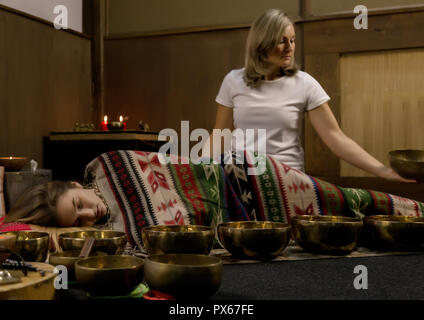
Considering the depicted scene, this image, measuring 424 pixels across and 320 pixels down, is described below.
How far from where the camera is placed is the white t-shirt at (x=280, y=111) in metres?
1.93

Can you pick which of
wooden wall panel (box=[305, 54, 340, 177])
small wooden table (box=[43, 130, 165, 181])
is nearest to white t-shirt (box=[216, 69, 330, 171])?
small wooden table (box=[43, 130, 165, 181])

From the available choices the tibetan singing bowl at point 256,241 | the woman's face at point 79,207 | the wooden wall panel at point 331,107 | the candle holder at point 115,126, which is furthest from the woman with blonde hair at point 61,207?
the wooden wall panel at point 331,107

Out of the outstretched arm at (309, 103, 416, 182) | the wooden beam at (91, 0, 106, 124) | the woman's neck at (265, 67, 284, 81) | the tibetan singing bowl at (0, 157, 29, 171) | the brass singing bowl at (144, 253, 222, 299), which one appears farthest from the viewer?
the wooden beam at (91, 0, 106, 124)

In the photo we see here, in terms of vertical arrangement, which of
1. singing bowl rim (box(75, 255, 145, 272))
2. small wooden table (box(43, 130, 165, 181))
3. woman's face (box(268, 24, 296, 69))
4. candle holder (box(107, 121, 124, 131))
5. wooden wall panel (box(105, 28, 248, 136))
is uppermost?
wooden wall panel (box(105, 28, 248, 136))

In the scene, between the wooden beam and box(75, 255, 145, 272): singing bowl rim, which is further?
the wooden beam

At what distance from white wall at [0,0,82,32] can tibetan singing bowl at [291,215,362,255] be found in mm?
3886

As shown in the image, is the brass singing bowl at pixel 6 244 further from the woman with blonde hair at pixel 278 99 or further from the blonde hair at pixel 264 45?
the blonde hair at pixel 264 45

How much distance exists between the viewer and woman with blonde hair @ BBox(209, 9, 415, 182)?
1.93 metres

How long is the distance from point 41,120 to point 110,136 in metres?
0.82

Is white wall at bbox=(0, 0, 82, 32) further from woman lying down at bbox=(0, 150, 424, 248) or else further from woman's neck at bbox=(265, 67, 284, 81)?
woman lying down at bbox=(0, 150, 424, 248)

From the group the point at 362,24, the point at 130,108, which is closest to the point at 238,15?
the point at 362,24

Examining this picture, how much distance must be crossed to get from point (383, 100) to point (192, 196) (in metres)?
3.23

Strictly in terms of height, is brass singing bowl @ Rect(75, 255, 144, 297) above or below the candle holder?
below

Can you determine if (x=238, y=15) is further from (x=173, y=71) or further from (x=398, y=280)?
(x=398, y=280)
